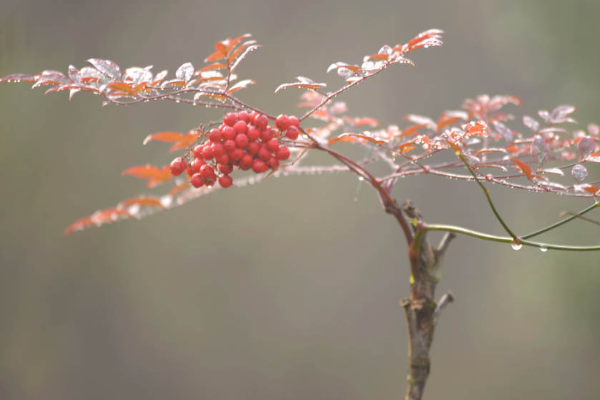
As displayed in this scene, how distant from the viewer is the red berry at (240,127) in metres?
0.51

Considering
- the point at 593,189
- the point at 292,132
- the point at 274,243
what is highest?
the point at 292,132

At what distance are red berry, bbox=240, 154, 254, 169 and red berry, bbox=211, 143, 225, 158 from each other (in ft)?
0.08

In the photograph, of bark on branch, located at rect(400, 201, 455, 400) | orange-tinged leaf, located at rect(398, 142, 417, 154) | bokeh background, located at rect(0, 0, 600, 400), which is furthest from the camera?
bokeh background, located at rect(0, 0, 600, 400)

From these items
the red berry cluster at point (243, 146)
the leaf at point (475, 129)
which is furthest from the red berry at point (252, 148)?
the leaf at point (475, 129)

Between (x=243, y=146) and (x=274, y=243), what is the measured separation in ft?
3.32

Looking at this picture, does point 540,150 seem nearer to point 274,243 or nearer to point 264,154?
point 264,154

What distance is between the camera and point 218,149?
0.51m

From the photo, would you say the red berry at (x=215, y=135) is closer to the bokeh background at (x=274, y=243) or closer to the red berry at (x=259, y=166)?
the red berry at (x=259, y=166)

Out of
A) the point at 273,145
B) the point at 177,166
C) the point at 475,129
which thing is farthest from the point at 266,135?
the point at 475,129

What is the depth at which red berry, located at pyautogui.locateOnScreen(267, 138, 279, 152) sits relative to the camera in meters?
0.53

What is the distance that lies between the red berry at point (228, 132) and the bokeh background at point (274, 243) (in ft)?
3.25

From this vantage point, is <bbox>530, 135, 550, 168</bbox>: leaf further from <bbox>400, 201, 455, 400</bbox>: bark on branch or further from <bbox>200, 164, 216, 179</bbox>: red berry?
<bbox>200, 164, 216, 179</bbox>: red berry

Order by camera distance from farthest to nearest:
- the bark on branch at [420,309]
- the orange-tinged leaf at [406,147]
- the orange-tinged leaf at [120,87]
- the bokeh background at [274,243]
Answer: the bokeh background at [274,243]
the bark on branch at [420,309]
the orange-tinged leaf at [406,147]
the orange-tinged leaf at [120,87]

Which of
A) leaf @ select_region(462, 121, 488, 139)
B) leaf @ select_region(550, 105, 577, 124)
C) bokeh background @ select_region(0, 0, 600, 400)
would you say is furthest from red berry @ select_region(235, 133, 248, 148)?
bokeh background @ select_region(0, 0, 600, 400)
